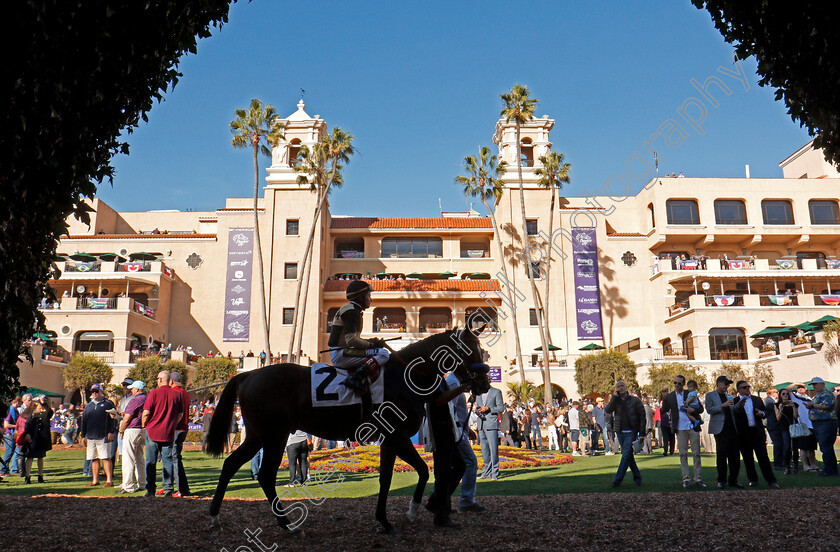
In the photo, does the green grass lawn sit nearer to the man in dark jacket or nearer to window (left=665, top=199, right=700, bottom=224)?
the man in dark jacket

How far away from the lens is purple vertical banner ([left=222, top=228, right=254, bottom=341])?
50.0 meters

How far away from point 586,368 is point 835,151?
3803cm

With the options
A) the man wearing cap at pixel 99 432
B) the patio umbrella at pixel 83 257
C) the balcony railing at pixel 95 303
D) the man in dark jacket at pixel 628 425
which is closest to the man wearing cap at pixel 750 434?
the man in dark jacket at pixel 628 425

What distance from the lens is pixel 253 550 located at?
19.7ft

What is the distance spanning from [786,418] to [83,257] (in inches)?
1847

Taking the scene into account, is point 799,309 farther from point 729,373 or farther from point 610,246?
point 610,246

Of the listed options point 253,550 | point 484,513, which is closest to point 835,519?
point 484,513

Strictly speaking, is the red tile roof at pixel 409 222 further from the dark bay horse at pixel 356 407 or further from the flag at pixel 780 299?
the dark bay horse at pixel 356 407

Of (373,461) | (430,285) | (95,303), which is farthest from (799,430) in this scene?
(95,303)

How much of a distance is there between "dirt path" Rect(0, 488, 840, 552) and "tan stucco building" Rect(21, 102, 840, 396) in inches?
1410

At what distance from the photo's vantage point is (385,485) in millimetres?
6727

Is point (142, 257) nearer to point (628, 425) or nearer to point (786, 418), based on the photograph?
point (628, 425)

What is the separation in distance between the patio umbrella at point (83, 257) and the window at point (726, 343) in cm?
4468

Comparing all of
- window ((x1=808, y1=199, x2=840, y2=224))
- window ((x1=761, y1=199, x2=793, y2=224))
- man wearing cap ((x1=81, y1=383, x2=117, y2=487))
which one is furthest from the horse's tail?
window ((x1=808, y1=199, x2=840, y2=224))
